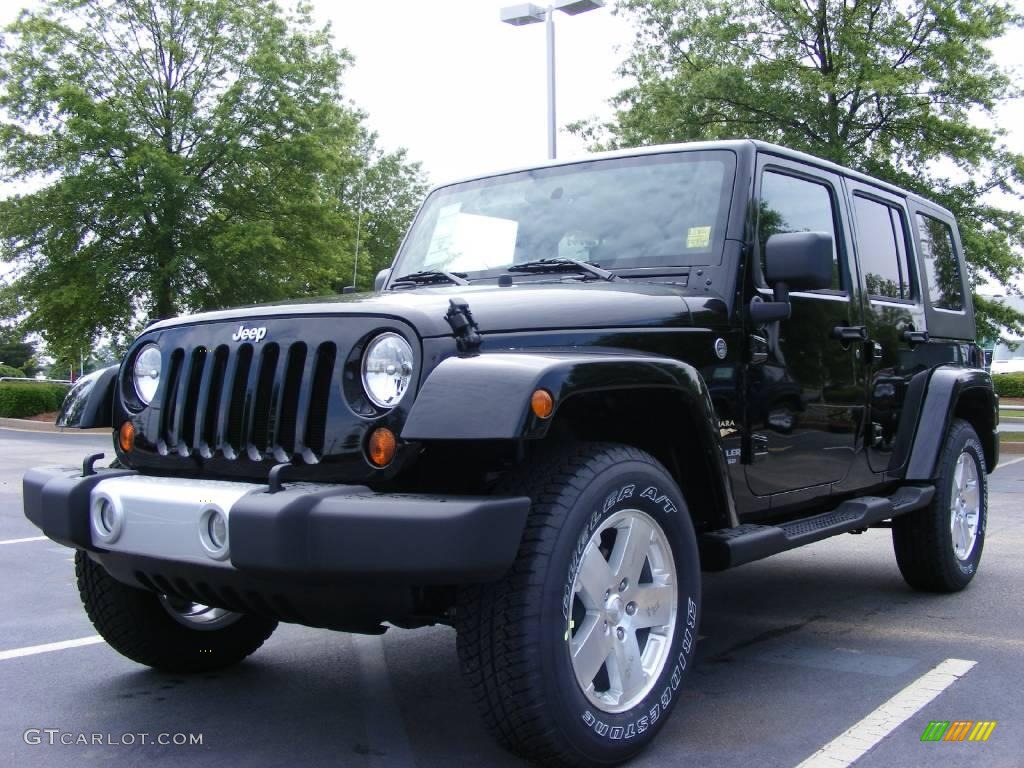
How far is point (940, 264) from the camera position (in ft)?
19.5

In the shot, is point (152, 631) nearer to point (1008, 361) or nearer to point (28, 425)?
point (28, 425)

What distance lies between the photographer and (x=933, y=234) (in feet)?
19.5

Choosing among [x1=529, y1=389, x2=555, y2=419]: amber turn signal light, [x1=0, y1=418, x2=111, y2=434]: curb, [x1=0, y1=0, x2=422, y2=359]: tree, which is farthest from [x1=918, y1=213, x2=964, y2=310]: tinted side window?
[x1=0, y1=418, x2=111, y2=434]: curb

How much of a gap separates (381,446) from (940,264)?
4.20 m

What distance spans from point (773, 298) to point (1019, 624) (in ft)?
6.90

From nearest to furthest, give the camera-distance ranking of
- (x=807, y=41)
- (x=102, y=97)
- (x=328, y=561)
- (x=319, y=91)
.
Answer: (x=328, y=561)
(x=807, y=41)
(x=102, y=97)
(x=319, y=91)

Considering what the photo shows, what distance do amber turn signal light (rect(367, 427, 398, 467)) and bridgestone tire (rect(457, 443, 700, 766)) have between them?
1.06 feet

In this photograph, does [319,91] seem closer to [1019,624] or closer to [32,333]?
[32,333]

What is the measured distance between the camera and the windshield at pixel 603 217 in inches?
159

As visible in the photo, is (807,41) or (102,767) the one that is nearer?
(102,767)

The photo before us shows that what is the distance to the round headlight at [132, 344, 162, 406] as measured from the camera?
11.4 ft

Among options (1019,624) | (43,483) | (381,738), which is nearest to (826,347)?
(1019,624)

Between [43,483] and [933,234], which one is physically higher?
[933,234]

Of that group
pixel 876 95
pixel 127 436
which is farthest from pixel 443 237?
pixel 876 95
